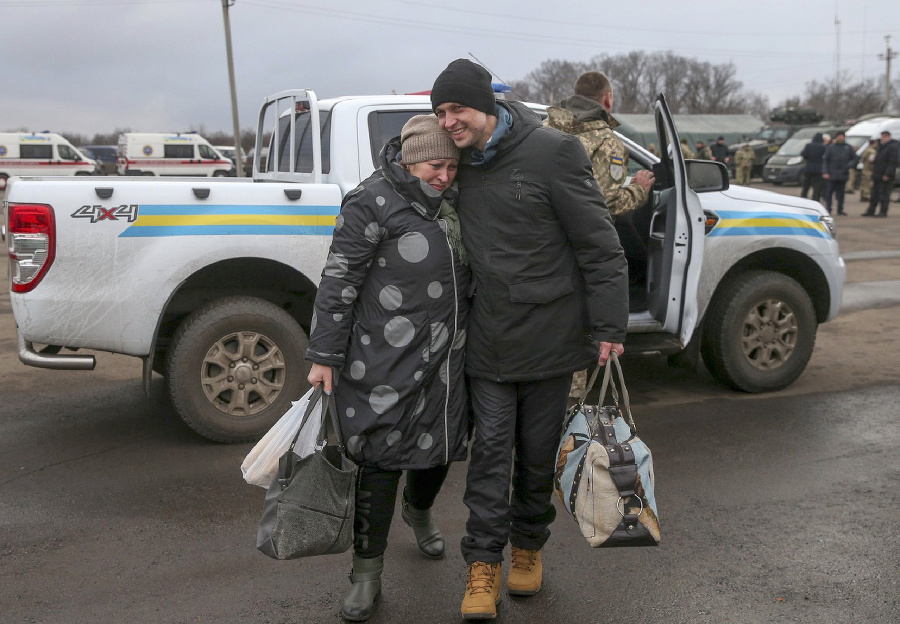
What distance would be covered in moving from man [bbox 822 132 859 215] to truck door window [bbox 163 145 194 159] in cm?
2724

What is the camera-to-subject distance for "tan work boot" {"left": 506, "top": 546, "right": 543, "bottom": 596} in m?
3.29

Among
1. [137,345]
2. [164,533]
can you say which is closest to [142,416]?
[137,345]

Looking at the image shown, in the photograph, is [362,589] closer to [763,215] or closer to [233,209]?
[233,209]

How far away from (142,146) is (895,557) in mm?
38001

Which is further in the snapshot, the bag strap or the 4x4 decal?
the 4x4 decal

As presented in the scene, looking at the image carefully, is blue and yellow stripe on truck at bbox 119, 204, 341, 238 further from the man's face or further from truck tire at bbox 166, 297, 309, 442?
the man's face

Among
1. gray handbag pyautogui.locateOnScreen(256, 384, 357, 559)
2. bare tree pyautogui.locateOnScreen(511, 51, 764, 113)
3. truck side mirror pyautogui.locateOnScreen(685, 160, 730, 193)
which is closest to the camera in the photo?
gray handbag pyautogui.locateOnScreen(256, 384, 357, 559)

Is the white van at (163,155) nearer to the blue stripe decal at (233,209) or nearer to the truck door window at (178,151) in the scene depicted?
the truck door window at (178,151)

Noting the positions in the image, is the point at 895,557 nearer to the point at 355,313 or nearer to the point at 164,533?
the point at 355,313

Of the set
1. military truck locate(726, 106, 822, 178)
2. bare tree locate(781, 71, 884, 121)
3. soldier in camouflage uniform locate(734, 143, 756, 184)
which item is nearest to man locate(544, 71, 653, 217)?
soldier in camouflage uniform locate(734, 143, 756, 184)

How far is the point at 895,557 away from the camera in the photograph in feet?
11.8

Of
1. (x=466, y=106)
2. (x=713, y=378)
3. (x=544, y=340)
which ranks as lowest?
(x=713, y=378)

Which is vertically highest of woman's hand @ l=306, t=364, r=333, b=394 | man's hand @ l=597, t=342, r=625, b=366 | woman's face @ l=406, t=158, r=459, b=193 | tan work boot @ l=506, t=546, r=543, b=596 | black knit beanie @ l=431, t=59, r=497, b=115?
black knit beanie @ l=431, t=59, r=497, b=115

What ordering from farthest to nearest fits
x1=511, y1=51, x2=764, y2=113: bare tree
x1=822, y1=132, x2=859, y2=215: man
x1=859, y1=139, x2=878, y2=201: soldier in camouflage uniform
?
1. x1=511, y1=51, x2=764, y2=113: bare tree
2. x1=859, y1=139, x2=878, y2=201: soldier in camouflage uniform
3. x1=822, y1=132, x2=859, y2=215: man
